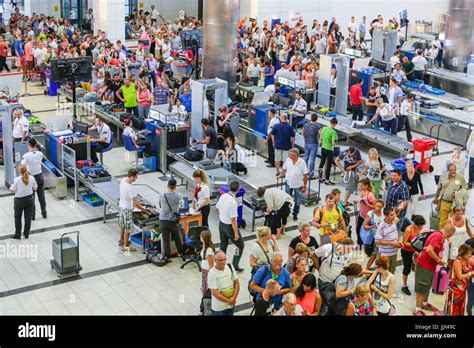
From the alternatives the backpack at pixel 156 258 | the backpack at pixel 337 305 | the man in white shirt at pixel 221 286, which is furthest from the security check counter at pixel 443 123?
the man in white shirt at pixel 221 286

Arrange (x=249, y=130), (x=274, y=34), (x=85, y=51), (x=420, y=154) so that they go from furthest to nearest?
(x=274, y=34) < (x=85, y=51) < (x=249, y=130) < (x=420, y=154)

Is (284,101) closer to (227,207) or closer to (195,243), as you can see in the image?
(195,243)

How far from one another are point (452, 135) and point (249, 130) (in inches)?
197

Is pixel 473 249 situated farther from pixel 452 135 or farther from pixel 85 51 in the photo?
pixel 85 51

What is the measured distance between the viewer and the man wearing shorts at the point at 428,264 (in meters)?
9.72

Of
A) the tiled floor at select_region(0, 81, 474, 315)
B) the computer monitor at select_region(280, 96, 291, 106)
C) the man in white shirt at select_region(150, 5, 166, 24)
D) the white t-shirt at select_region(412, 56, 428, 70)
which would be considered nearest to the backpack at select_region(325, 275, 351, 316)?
the tiled floor at select_region(0, 81, 474, 315)

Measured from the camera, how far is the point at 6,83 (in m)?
18.6

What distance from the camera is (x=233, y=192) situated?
11125mm

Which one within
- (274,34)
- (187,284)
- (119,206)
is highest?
(274,34)

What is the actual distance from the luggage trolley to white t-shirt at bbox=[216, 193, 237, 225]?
212cm

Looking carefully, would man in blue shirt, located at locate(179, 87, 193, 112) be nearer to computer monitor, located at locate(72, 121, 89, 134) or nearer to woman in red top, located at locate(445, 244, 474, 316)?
computer monitor, located at locate(72, 121, 89, 134)

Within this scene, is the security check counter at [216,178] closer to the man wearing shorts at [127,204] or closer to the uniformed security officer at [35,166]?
the man wearing shorts at [127,204]

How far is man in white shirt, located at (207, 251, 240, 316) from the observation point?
8.88 metres

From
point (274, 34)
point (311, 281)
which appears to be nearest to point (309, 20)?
point (274, 34)
